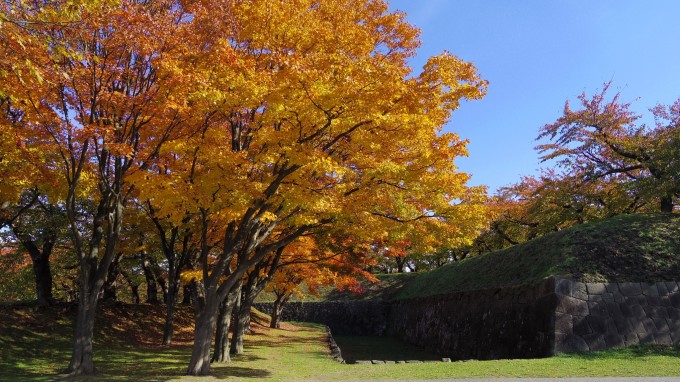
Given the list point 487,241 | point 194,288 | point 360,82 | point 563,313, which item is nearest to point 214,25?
point 360,82

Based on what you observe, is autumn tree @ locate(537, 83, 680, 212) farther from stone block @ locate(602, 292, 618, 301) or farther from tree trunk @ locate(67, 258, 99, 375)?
tree trunk @ locate(67, 258, 99, 375)

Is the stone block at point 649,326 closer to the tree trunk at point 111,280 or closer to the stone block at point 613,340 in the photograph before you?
the stone block at point 613,340

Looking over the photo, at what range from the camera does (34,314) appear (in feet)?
66.8

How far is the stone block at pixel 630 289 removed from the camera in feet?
48.9

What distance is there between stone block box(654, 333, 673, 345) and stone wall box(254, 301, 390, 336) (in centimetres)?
2581

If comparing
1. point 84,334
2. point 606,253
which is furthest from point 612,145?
point 84,334

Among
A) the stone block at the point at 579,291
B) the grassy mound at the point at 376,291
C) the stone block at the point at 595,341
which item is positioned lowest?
the stone block at the point at 595,341

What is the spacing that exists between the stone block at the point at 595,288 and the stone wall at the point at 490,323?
3.65 feet

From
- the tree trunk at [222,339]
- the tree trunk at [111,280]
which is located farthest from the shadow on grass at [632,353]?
the tree trunk at [111,280]

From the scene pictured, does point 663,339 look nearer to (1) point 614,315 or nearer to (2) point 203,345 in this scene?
(1) point 614,315

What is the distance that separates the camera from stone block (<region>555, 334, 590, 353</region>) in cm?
1405

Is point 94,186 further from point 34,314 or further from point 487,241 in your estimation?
point 487,241

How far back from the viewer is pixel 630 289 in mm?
14992

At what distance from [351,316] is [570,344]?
2746 centimetres
